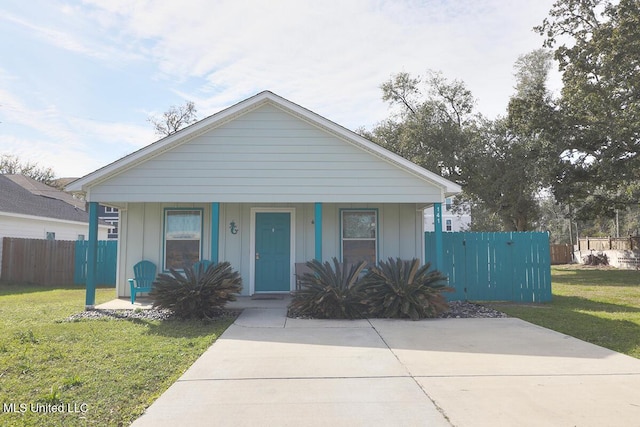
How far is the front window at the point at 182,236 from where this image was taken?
10.8 meters

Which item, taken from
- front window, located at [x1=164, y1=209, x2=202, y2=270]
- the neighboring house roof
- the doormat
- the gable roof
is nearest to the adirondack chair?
front window, located at [x1=164, y1=209, x2=202, y2=270]

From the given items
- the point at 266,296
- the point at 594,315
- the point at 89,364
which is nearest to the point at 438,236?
the point at 594,315

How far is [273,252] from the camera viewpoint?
36.0ft

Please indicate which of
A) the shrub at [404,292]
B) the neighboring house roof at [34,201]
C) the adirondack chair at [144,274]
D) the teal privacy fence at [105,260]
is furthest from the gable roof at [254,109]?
the neighboring house roof at [34,201]

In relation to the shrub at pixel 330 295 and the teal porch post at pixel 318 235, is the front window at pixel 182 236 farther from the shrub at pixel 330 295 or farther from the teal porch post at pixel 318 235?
the shrub at pixel 330 295

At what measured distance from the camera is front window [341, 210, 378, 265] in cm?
1099

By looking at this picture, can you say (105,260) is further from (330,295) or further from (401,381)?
(401,381)

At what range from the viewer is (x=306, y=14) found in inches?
361

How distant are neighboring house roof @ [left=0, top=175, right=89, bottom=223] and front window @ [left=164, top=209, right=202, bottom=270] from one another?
9265 millimetres

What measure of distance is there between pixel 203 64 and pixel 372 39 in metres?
4.55

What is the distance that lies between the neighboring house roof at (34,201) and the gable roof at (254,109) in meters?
10.1

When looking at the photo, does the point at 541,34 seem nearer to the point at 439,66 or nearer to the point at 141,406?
the point at 439,66

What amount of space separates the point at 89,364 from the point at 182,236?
19.8 ft

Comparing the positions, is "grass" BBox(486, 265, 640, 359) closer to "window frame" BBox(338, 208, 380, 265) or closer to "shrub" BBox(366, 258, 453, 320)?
"shrub" BBox(366, 258, 453, 320)
